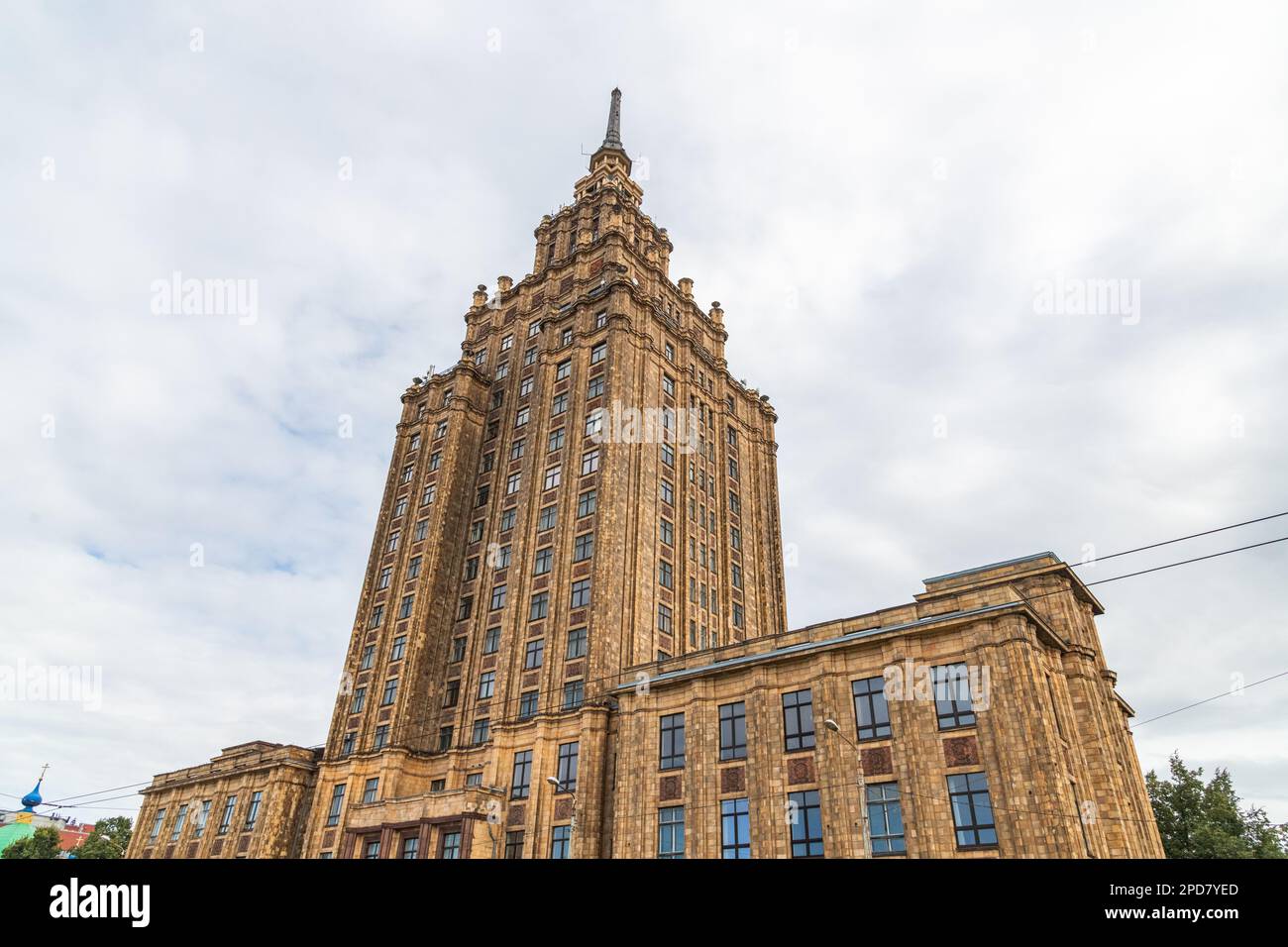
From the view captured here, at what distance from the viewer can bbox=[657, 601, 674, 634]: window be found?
55.6 m

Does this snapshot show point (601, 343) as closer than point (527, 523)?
No

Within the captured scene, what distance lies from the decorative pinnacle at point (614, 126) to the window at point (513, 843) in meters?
77.4

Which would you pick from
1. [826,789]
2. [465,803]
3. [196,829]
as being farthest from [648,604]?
[196,829]

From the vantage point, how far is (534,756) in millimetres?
47750

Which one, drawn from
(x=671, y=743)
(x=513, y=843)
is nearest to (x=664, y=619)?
(x=671, y=743)

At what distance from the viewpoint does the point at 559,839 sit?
44.8 meters

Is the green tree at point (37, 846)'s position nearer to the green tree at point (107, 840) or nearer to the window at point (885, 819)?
the green tree at point (107, 840)

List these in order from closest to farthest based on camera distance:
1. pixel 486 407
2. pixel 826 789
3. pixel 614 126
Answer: pixel 826 789 < pixel 486 407 < pixel 614 126

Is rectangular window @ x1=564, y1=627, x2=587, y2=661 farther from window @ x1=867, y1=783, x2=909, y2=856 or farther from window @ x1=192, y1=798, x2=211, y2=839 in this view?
window @ x1=192, y1=798, x2=211, y2=839

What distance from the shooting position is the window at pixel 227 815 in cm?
6425

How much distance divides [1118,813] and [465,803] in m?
36.4

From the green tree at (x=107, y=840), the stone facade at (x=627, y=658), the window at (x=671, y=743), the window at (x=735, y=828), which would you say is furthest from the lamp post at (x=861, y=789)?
the green tree at (x=107, y=840)

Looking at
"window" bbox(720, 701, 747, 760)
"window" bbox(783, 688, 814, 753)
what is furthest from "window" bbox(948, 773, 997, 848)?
"window" bbox(720, 701, 747, 760)
